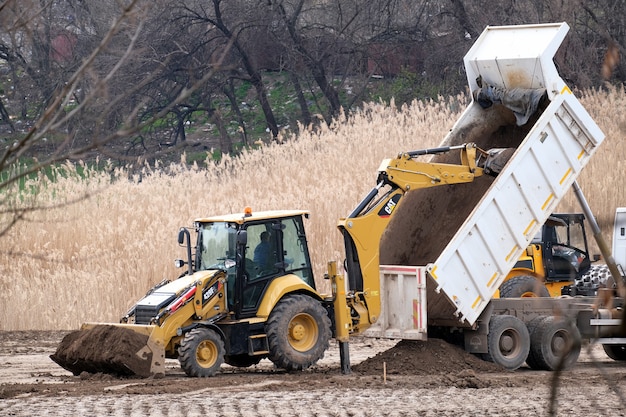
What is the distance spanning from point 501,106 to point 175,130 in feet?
64.2

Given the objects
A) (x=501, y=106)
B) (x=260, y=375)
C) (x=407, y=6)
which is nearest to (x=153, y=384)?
(x=260, y=375)

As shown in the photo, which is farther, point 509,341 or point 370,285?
point 509,341

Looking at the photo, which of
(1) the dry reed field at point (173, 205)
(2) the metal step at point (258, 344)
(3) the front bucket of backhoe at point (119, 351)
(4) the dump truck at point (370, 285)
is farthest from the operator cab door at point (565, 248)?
(3) the front bucket of backhoe at point (119, 351)

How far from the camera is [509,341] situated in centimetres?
1291

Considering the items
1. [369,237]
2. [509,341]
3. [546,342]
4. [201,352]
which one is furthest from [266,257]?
[546,342]

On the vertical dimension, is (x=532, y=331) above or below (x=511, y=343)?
above

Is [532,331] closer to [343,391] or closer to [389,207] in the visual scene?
[389,207]

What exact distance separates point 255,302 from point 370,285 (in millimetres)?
1379

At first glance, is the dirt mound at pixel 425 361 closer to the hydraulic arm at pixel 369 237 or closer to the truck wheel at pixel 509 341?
the truck wheel at pixel 509 341

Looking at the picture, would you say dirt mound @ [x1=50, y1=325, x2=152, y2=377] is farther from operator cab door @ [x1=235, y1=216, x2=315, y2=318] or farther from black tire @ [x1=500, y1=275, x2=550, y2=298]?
black tire @ [x1=500, y1=275, x2=550, y2=298]

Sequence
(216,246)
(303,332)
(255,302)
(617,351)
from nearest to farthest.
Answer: (255,302) < (303,332) < (216,246) < (617,351)

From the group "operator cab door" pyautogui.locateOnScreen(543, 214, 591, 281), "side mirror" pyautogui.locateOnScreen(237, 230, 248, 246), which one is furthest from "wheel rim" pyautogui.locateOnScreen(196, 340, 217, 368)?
"operator cab door" pyautogui.locateOnScreen(543, 214, 591, 281)

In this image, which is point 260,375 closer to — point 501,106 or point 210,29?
point 501,106

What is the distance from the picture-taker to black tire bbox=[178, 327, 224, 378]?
11.7m
